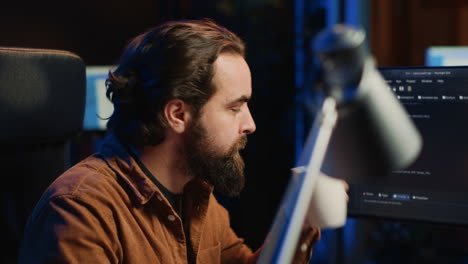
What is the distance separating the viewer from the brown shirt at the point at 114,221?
107cm

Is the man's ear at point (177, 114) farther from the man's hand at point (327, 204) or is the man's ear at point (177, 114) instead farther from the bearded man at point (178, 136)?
the man's hand at point (327, 204)

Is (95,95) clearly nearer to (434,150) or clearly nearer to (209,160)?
(209,160)

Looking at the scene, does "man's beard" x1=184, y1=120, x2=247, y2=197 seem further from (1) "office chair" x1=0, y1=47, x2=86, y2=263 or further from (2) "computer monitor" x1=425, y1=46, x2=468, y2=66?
(2) "computer monitor" x1=425, y1=46, x2=468, y2=66

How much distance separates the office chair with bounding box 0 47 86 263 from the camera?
1216 millimetres

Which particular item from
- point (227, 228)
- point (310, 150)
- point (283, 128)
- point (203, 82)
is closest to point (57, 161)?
point (203, 82)

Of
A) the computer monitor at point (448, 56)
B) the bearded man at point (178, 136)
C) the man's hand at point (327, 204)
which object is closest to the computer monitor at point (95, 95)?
the bearded man at point (178, 136)

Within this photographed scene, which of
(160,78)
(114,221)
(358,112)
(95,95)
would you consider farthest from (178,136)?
(95,95)

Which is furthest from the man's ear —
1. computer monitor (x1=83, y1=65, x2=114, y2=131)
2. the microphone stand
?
computer monitor (x1=83, y1=65, x2=114, y2=131)

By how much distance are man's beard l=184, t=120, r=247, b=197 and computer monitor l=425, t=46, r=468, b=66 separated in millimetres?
747

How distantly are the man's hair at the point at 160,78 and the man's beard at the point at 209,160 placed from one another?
6cm

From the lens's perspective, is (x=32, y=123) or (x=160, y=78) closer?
(x=32, y=123)

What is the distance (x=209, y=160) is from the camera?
4.72ft

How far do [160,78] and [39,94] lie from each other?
0.30m

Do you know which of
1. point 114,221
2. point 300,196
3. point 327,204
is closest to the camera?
point 300,196
